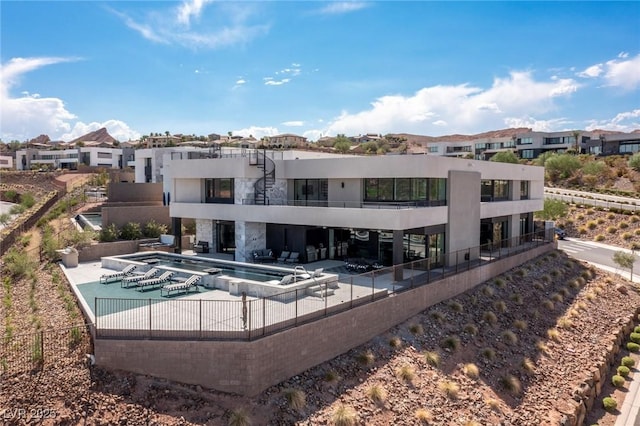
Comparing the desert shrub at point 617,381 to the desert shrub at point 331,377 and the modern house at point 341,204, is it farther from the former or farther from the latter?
the desert shrub at point 331,377

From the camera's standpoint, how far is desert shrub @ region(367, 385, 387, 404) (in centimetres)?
1475

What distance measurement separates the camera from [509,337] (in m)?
21.1

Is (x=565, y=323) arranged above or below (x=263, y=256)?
below

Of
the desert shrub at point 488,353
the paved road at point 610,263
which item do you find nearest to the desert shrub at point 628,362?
the paved road at point 610,263

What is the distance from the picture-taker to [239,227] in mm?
27547

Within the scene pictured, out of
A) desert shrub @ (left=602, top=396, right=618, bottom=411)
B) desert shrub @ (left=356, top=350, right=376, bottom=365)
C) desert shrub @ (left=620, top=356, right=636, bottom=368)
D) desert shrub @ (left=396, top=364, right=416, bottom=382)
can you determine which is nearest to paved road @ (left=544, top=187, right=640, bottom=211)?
desert shrub @ (left=620, top=356, right=636, bottom=368)

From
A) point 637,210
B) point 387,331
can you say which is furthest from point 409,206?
point 637,210

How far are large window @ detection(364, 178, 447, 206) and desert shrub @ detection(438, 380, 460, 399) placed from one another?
33.3 feet

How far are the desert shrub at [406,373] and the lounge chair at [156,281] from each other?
36.2 ft

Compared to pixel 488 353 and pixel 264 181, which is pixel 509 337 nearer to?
pixel 488 353

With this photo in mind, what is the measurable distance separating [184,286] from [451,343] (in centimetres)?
1152

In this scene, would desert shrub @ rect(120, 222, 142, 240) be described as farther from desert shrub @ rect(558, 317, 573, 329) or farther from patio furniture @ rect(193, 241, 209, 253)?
desert shrub @ rect(558, 317, 573, 329)

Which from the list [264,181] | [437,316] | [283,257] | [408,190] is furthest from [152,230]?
[437,316]

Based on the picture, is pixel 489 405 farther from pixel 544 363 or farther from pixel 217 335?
pixel 217 335
